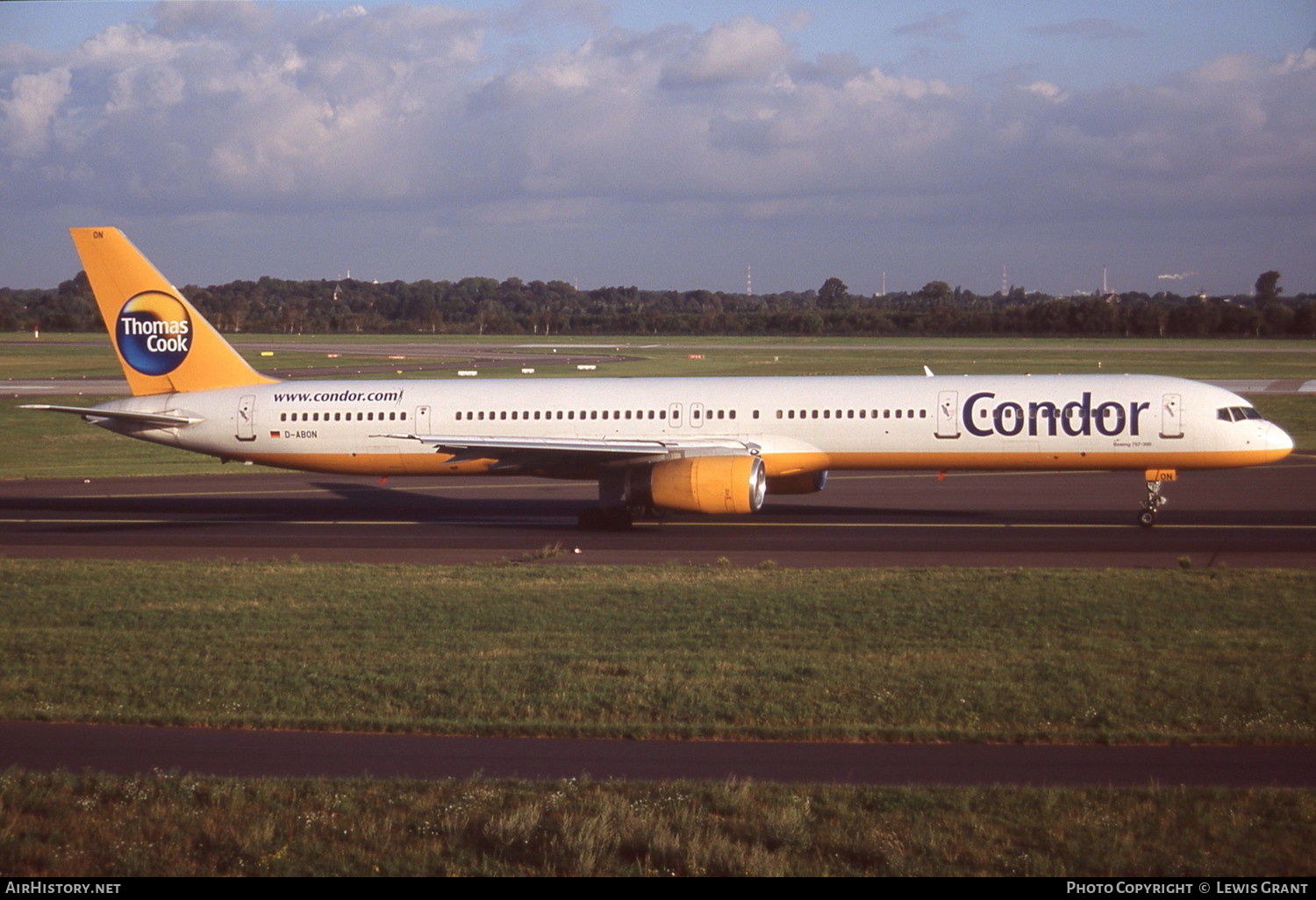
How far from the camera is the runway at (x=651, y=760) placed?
11914 millimetres

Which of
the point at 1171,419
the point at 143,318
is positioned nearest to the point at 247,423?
the point at 143,318

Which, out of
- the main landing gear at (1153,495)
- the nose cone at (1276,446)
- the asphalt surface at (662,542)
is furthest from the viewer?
the nose cone at (1276,446)

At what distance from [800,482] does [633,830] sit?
71.1 ft

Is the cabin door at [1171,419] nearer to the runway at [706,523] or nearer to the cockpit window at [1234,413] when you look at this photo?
the cockpit window at [1234,413]

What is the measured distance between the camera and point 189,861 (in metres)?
9.74

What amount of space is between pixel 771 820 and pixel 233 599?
1337 cm

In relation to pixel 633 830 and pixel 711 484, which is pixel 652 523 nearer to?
pixel 711 484

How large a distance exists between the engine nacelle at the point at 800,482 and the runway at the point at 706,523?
78 cm

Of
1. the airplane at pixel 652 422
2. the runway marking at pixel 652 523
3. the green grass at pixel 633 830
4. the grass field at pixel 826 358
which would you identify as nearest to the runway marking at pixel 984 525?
the runway marking at pixel 652 523

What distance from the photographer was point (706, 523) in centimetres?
3191

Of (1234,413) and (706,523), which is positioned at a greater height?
(1234,413)

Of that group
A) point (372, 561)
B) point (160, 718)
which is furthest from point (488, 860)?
point (372, 561)

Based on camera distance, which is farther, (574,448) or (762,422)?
(762,422)
